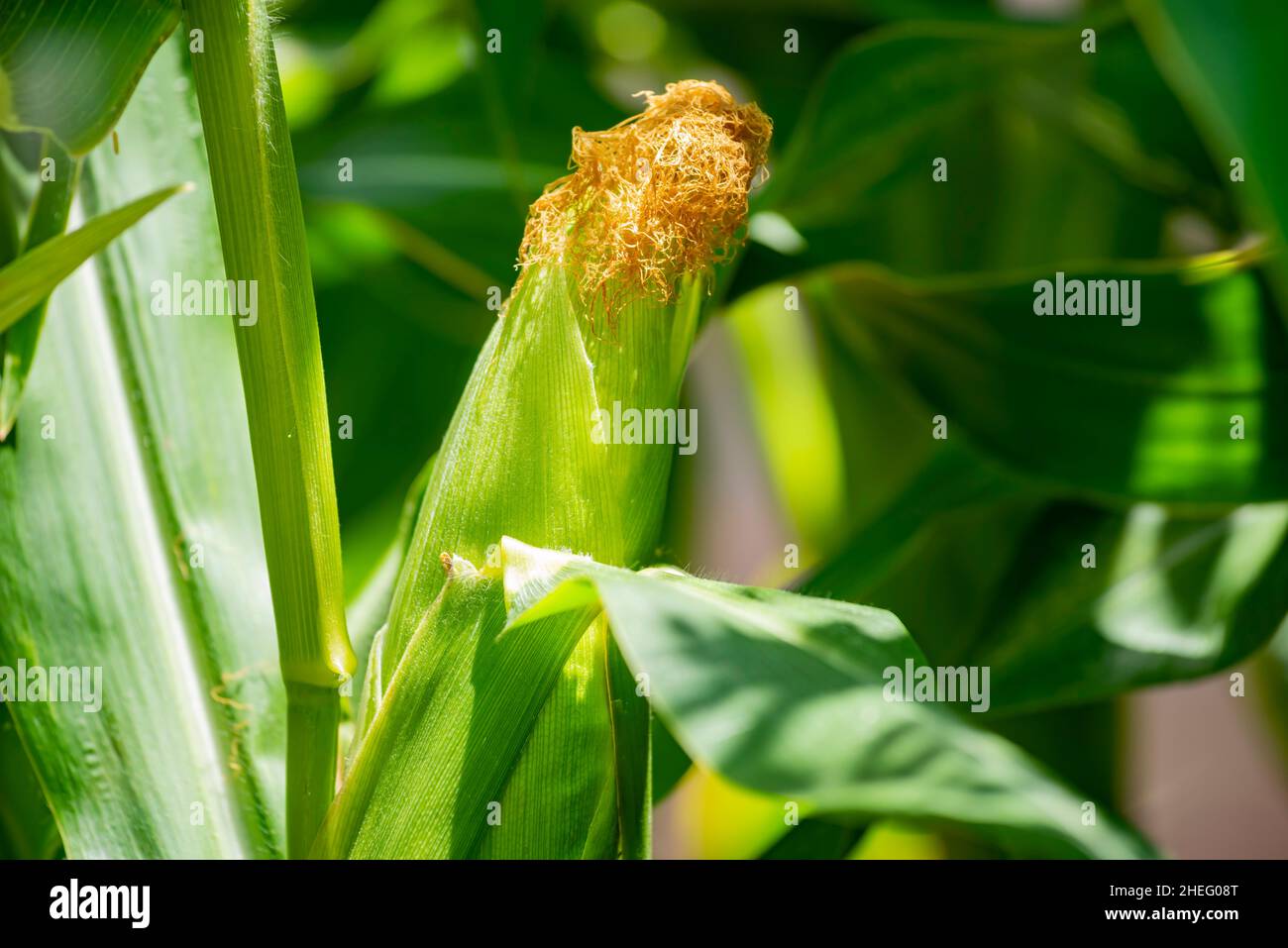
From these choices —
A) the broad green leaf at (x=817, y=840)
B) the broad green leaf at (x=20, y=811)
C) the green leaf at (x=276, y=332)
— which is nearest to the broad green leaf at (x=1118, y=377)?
the broad green leaf at (x=817, y=840)

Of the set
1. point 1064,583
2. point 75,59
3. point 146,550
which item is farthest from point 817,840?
point 75,59

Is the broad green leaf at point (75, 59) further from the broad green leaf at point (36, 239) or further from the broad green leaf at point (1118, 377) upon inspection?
the broad green leaf at point (1118, 377)

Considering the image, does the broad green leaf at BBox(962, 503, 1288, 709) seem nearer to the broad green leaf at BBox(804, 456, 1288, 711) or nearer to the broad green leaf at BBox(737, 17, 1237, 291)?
the broad green leaf at BBox(804, 456, 1288, 711)

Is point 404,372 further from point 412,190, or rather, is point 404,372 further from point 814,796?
point 814,796

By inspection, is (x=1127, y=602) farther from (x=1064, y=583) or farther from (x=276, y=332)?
(x=276, y=332)
